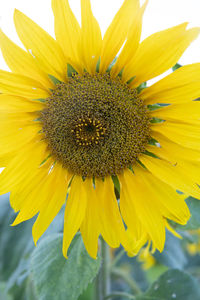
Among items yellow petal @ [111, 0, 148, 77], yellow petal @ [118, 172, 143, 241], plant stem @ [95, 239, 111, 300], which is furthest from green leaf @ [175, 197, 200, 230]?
yellow petal @ [111, 0, 148, 77]

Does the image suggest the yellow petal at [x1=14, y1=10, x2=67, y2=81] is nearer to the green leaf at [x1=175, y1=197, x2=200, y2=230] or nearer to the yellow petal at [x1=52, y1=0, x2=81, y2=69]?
the yellow petal at [x1=52, y1=0, x2=81, y2=69]

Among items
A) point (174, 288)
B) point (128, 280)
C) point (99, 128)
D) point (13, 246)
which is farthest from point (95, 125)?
point (128, 280)

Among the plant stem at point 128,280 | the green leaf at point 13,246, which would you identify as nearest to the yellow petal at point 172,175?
the green leaf at point 13,246

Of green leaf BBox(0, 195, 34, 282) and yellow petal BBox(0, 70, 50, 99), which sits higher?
yellow petal BBox(0, 70, 50, 99)

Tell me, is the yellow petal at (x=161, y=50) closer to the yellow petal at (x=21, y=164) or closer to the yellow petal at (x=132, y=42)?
the yellow petal at (x=132, y=42)

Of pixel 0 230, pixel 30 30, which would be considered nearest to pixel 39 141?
pixel 30 30

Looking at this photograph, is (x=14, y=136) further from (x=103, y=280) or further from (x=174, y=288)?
(x=174, y=288)

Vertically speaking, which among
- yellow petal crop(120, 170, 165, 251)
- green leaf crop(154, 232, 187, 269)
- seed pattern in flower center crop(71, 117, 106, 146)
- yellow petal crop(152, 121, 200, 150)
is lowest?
green leaf crop(154, 232, 187, 269)
